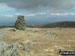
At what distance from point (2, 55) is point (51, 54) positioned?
12.6m

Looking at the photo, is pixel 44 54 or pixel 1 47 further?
pixel 1 47

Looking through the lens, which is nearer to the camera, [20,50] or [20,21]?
[20,50]

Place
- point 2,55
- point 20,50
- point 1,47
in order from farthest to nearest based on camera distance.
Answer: point 1,47, point 20,50, point 2,55

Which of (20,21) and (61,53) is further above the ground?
(20,21)

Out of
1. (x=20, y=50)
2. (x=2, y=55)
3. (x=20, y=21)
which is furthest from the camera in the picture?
(x=20, y=21)

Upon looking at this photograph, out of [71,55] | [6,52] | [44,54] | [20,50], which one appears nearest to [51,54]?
[44,54]

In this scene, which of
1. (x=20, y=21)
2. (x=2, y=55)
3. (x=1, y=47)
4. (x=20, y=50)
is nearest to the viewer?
(x=2, y=55)

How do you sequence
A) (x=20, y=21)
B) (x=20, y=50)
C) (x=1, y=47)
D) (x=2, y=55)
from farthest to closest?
(x=20, y=21) → (x=1, y=47) → (x=20, y=50) → (x=2, y=55)

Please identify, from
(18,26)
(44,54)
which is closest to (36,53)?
(44,54)

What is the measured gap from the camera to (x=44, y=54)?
4197cm

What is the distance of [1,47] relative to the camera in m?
44.8

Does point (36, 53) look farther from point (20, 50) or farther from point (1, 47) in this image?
point (1, 47)

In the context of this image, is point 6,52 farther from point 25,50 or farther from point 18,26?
point 18,26

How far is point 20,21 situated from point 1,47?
53751 millimetres
